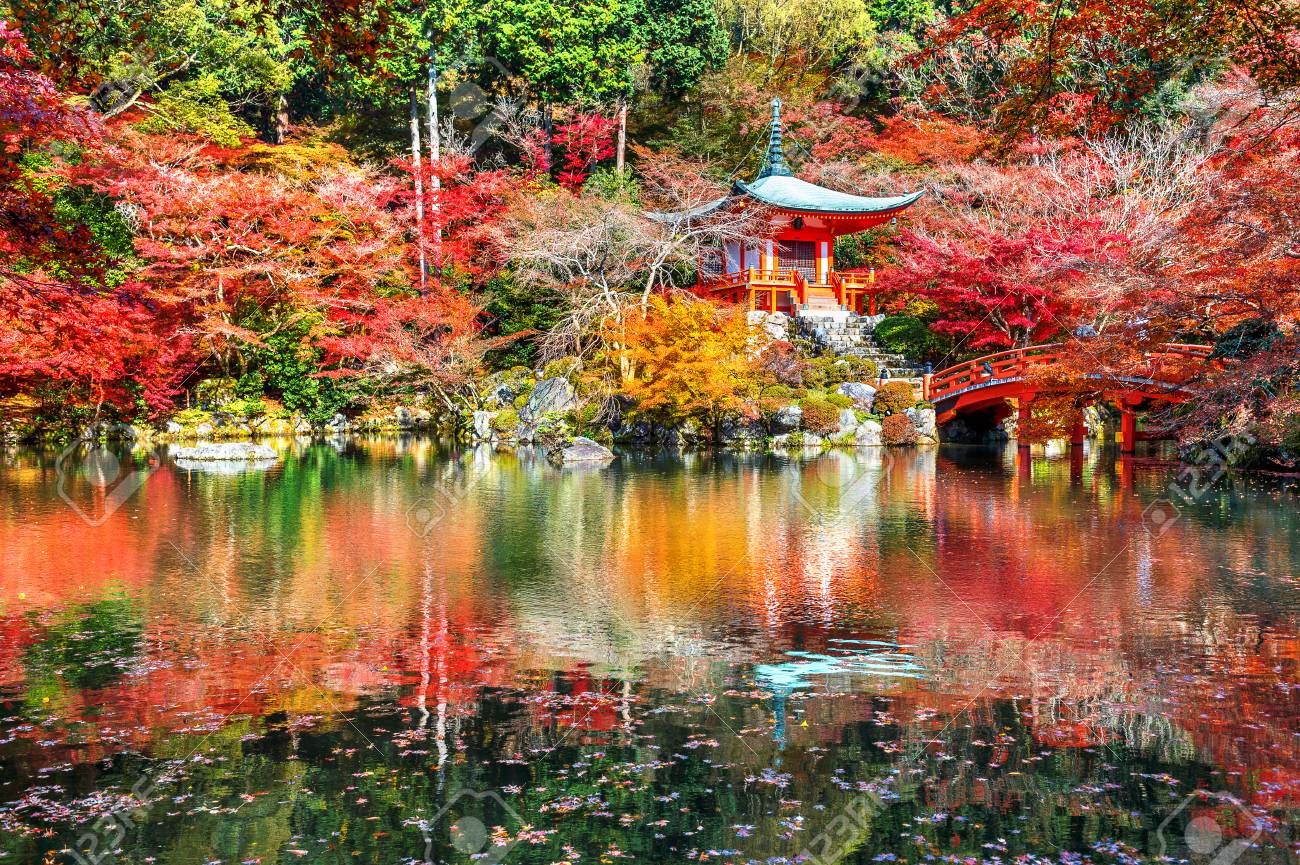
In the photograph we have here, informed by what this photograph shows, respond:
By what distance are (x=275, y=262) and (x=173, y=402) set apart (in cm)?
403

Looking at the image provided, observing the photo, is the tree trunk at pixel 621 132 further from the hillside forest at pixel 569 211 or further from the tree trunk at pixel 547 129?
the tree trunk at pixel 547 129

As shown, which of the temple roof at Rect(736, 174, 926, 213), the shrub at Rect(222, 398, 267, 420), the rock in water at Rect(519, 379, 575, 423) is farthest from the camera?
the temple roof at Rect(736, 174, 926, 213)

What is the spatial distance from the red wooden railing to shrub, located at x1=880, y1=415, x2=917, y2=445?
1.03m

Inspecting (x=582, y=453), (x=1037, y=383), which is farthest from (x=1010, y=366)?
(x=582, y=453)

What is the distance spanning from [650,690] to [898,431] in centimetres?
1769

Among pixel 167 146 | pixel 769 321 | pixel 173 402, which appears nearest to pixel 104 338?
pixel 173 402

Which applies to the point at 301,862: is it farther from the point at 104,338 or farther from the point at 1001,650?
the point at 104,338

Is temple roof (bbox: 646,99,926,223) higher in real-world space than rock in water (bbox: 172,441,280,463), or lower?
higher

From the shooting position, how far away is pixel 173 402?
80.4 ft

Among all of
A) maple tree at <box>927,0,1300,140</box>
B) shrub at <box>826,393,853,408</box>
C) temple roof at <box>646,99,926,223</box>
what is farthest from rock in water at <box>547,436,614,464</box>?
maple tree at <box>927,0,1300,140</box>

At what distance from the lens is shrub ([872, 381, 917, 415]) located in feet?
75.7

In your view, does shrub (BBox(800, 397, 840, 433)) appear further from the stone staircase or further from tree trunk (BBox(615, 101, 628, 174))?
tree trunk (BBox(615, 101, 628, 174))

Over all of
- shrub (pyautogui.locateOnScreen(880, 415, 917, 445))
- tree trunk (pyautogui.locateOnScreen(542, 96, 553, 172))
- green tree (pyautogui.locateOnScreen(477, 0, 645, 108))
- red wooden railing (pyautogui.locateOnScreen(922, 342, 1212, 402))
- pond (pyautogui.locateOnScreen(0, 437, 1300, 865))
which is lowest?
pond (pyautogui.locateOnScreen(0, 437, 1300, 865))

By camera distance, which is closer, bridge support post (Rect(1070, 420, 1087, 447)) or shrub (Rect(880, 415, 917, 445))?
bridge support post (Rect(1070, 420, 1087, 447))
